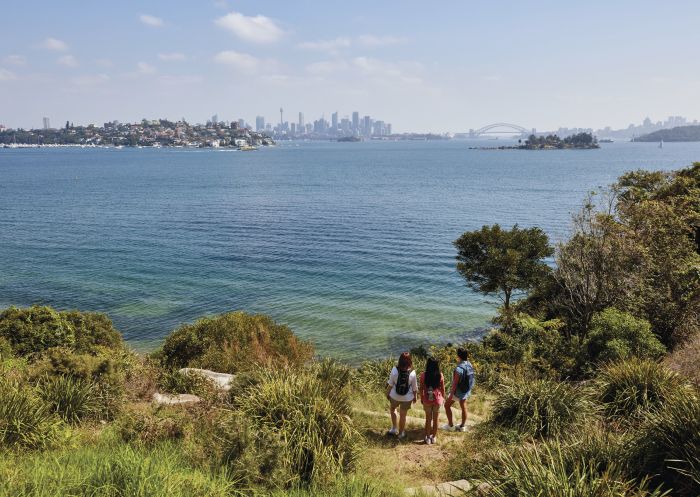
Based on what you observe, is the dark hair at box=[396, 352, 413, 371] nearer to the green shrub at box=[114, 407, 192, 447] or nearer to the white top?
the white top

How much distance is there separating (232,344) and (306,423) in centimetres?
897

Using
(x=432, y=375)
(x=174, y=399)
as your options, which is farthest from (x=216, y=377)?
(x=432, y=375)

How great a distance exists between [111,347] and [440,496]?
1489cm

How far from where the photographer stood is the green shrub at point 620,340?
48.2 feet

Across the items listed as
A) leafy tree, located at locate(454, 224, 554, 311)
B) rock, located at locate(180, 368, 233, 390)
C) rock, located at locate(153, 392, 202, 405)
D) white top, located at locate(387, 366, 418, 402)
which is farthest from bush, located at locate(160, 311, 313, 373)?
leafy tree, located at locate(454, 224, 554, 311)

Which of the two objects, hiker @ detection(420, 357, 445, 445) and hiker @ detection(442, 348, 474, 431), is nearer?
hiker @ detection(420, 357, 445, 445)

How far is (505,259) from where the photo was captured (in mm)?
23734

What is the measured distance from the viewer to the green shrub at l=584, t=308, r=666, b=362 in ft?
48.2

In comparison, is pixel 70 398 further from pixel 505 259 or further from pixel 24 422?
pixel 505 259

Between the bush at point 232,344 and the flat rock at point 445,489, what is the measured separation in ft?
29.1

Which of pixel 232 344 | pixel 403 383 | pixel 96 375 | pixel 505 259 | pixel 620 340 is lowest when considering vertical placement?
pixel 232 344

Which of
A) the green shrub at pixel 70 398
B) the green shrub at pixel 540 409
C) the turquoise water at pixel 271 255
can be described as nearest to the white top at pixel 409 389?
the green shrub at pixel 540 409

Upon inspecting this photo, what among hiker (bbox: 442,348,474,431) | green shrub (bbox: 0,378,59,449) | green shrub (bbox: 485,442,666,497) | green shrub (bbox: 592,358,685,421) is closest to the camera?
green shrub (bbox: 485,442,666,497)

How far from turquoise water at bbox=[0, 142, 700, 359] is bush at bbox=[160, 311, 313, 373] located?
5656 millimetres
